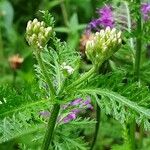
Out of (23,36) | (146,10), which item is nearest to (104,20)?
(146,10)

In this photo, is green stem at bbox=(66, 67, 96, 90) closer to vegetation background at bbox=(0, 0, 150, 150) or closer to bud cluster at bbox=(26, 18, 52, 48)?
bud cluster at bbox=(26, 18, 52, 48)

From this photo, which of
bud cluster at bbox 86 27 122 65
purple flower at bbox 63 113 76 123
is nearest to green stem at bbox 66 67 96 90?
bud cluster at bbox 86 27 122 65

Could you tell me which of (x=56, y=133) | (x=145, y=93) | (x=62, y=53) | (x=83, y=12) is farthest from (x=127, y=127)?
(x=83, y=12)

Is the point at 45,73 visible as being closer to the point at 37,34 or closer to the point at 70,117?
the point at 37,34

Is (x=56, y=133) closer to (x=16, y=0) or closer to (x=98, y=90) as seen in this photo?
(x=98, y=90)

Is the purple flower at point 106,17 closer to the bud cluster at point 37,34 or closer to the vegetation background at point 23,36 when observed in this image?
the vegetation background at point 23,36

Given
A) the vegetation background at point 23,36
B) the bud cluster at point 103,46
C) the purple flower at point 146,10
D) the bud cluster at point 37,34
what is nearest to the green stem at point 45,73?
the bud cluster at point 37,34
